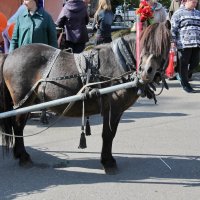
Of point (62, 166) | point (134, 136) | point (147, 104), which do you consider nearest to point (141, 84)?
point (62, 166)

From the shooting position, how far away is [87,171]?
5297mm

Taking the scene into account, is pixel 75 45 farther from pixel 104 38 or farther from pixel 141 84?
pixel 141 84

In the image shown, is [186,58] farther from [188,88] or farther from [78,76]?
[78,76]

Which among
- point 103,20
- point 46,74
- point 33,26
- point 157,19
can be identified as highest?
point 33,26

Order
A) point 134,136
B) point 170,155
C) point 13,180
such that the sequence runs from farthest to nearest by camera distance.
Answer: point 134,136 → point 170,155 → point 13,180

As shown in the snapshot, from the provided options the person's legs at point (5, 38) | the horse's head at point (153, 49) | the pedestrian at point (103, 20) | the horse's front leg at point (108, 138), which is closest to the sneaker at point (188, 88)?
the pedestrian at point (103, 20)

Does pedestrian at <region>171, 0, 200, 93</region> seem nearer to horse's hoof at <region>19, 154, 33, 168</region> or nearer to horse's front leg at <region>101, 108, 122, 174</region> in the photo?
horse's front leg at <region>101, 108, 122, 174</region>

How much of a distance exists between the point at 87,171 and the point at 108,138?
42 cm

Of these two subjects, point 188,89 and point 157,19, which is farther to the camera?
point 188,89

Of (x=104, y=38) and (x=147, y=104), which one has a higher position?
(x=104, y=38)

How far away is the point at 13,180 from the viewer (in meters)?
5.02

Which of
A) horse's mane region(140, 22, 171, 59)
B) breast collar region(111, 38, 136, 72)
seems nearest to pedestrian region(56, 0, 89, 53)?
breast collar region(111, 38, 136, 72)

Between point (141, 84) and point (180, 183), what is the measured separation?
3.47 ft

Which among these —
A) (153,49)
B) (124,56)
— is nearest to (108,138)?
(124,56)
